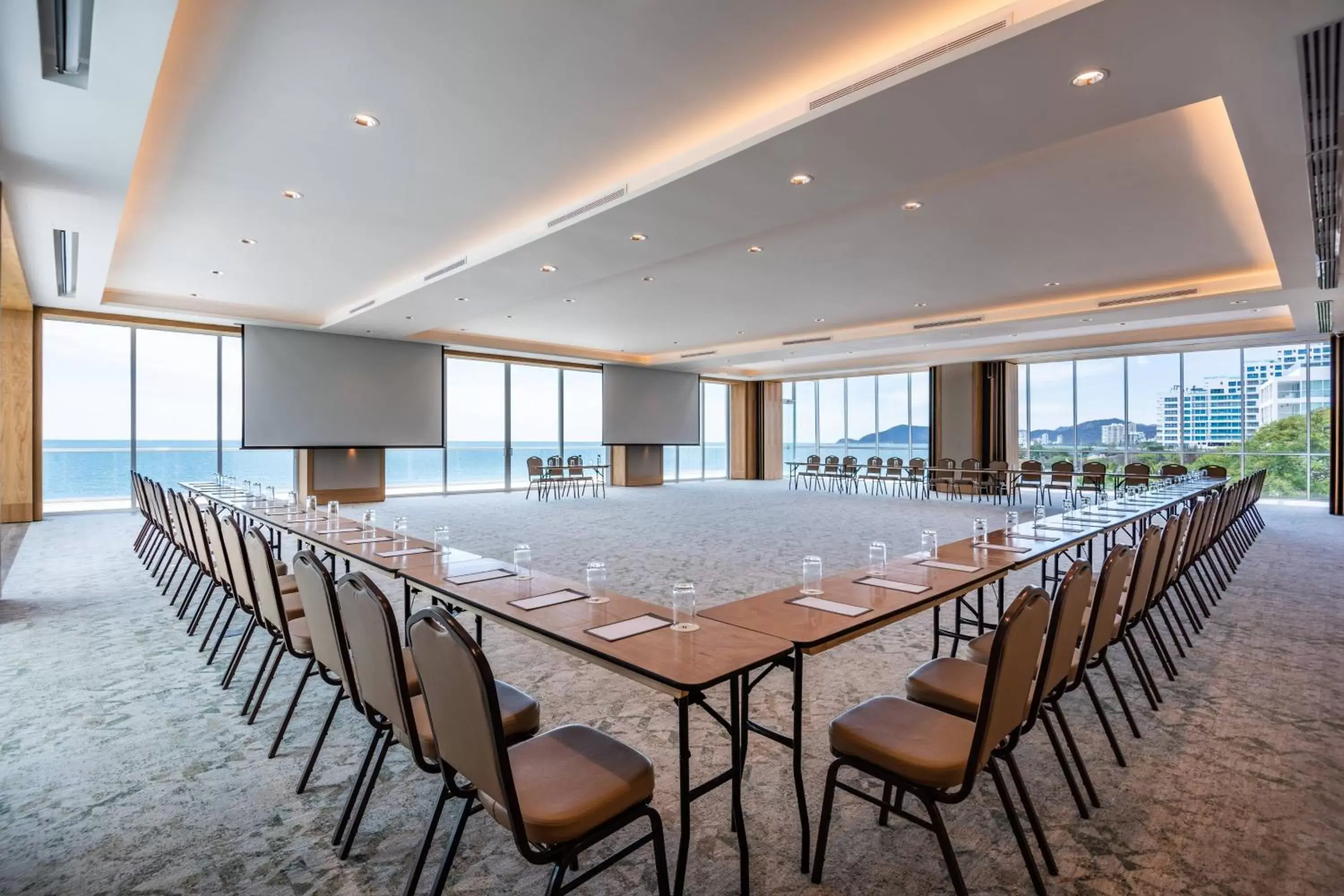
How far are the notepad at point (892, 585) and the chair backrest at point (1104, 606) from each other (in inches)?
22.1

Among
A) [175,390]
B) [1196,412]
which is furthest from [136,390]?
[1196,412]

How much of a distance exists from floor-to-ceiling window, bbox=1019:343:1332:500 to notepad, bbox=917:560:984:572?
1342cm

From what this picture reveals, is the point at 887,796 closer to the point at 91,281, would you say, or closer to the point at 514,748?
the point at 514,748

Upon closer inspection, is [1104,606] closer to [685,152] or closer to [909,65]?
[909,65]

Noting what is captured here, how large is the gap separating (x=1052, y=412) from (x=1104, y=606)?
49.2 ft

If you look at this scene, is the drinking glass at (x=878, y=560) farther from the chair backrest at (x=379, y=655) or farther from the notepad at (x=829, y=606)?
the chair backrest at (x=379, y=655)

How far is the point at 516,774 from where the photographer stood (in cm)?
166

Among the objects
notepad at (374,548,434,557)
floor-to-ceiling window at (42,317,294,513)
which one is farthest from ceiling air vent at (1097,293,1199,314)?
floor-to-ceiling window at (42,317,294,513)

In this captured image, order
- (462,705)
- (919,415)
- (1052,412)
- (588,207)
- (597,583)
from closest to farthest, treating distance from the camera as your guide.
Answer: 1. (462,705)
2. (597,583)
3. (588,207)
4. (1052,412)
5. (919,415)

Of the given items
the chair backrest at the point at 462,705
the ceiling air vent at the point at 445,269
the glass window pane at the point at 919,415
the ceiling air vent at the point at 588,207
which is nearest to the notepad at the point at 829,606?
the chair backrest at the point at 462,705

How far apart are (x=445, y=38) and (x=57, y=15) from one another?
1622mm

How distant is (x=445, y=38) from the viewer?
3092mm

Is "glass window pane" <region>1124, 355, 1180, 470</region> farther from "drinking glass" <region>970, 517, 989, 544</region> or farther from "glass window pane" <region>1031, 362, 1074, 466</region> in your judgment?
"drinking glass" <region>970, 517, 989, 544</region>

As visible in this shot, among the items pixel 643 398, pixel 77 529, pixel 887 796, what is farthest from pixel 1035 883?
pixel 643 398
